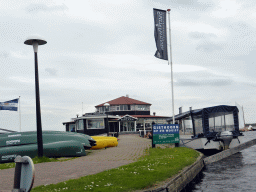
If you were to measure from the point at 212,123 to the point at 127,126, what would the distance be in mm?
32611

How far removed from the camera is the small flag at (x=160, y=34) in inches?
886

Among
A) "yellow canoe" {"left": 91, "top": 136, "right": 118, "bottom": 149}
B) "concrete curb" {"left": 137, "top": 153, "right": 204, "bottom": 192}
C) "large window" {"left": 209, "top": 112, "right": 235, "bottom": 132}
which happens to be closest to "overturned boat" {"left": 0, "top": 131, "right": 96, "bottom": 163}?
"yellow canoe" {"left": 91, "top": 136, "right": 118, "bottom": 149}

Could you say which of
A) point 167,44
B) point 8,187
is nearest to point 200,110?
point 167,44

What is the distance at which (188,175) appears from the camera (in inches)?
392

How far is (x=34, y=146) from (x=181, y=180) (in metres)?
9.46

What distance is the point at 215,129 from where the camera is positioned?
2064 centimetres

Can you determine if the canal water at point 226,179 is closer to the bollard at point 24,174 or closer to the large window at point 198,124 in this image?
the bollard at point 24,174

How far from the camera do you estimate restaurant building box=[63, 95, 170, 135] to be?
1742 inches

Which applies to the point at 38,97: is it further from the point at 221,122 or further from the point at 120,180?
the point at 221,122

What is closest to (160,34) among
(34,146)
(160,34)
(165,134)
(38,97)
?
(160,34)

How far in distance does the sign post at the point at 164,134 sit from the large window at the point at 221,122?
3.45 meters

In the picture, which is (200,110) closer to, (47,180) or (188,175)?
(188,175)

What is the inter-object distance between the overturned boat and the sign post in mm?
4506

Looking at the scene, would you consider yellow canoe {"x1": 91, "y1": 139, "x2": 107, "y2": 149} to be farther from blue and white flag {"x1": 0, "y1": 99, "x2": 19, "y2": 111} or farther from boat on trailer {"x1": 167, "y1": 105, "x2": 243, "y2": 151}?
blue and white flag {"x1": 0, "y1": 99, "x2": 19, "y2": 111}
